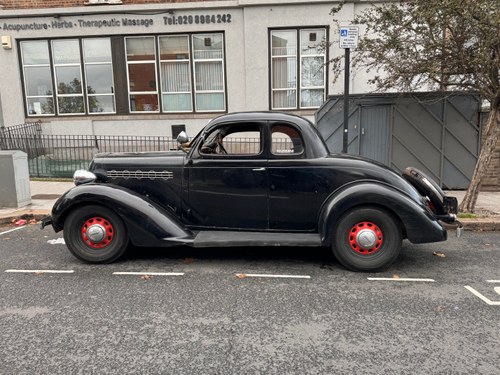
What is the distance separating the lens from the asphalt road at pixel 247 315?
Answer: 2.93 meters

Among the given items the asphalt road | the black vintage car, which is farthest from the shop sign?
the asphalt road

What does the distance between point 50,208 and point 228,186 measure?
4521 mm

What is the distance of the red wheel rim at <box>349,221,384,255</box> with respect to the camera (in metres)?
4.66

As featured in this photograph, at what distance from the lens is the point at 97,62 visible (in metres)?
14.6

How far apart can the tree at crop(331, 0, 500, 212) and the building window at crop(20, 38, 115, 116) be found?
34.1 feet

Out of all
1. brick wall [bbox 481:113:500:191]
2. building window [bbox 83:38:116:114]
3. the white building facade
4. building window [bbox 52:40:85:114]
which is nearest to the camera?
brick wall [bbox 481:113:500:191]

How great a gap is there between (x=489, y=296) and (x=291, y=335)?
220 cm

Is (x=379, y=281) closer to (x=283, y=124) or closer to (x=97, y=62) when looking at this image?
(x=283, y=124)

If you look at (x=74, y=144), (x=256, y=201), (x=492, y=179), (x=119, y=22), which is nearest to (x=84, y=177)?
(x=256, y=201)

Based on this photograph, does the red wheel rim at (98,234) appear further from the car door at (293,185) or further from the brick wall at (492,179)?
the brick wall at (492,179)

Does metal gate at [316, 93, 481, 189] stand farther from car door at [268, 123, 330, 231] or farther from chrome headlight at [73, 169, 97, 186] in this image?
chrome headlight at [73, 169, 97, 186]

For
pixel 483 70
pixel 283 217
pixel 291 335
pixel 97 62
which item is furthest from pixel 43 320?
pixel 97 62

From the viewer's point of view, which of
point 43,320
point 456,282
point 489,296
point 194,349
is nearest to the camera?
point 194,349

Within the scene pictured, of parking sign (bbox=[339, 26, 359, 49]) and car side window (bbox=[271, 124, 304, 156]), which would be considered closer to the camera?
car side window (bbox=[271, 124, 304, 156])
